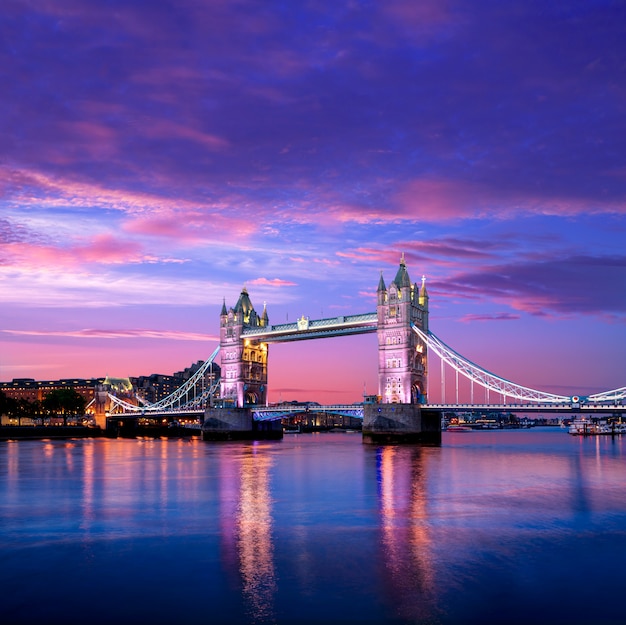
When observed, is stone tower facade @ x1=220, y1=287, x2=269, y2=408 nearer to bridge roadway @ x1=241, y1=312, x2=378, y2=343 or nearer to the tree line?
bridge roadway @ x1=241, y1=312, x2=378, y2=343

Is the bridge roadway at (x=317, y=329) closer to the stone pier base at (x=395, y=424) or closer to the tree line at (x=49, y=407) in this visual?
the stone pier base at (x=395, y=424)

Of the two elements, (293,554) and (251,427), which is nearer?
(293,554)

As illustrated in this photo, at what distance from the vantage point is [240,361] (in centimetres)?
10969

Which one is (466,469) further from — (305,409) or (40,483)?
(305,409)

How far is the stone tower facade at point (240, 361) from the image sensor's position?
109188 millimetres

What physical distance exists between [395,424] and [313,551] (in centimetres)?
6034

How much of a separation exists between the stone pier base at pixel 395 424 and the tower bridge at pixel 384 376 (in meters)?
0.11

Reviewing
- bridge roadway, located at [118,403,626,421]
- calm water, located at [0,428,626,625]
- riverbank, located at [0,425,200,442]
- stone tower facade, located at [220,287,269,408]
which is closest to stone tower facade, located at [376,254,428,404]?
bridge roadway, located at [118,403,626,421]

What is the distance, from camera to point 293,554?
20.2 meters

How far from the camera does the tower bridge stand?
79.6 m

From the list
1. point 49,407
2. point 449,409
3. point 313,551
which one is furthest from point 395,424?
point 49,407

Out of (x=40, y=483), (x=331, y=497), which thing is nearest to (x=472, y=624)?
(x=331, y=497)

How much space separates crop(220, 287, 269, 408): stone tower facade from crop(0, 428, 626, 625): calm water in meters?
69.0

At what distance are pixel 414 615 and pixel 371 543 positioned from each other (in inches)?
284
